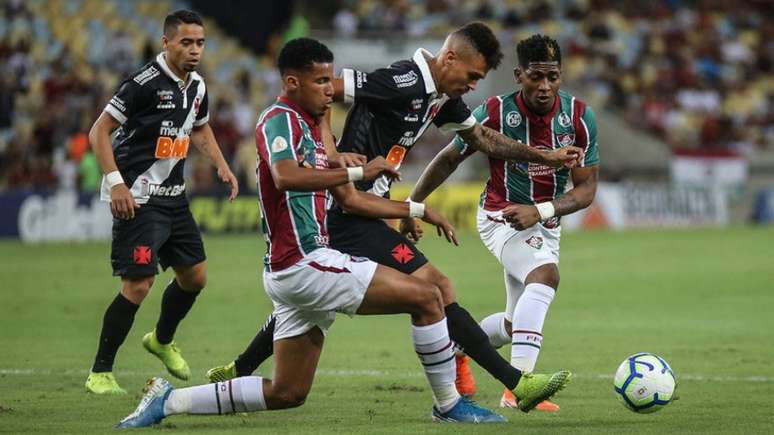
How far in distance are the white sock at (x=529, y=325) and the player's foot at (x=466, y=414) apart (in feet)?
2.85

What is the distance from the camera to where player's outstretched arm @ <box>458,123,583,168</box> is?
8281 mm

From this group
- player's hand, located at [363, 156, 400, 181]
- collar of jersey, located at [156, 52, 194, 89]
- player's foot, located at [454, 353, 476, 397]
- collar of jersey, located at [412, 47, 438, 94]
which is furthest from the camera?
collar of jersey, located at [156, 52, 194, 89]

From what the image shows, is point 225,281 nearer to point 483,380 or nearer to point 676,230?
point 483,380

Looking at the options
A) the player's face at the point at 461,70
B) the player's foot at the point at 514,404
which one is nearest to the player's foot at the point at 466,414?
the player's foot at the point at 514,404

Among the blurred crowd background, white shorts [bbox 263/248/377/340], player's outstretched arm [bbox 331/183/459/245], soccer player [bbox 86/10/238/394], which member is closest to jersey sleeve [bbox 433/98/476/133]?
player's outstretched arm [bbox 331/183/459/245]

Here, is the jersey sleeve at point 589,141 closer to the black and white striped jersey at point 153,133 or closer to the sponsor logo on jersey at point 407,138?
the sponsor logo on jersey at point 407,138

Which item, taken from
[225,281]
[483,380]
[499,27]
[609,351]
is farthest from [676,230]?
[483,380]

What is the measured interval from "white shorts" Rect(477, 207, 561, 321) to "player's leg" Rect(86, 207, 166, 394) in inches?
93.8

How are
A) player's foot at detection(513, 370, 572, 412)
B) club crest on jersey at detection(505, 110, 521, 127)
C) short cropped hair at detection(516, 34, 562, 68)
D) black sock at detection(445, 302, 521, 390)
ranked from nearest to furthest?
1. player's foot at detection(513, 370, 572, 412)
2. black sock at detection(445, 302, 521, 390)
3. short cropped hair at detection(516, 34, 562, 68)
4. club crest on jersey at detection(505, 110, 521, 127)

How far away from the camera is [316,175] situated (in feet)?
22.0

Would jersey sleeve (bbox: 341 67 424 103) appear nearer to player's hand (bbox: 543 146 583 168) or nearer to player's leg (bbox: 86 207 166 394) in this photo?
player's hand (bbox: 543 146 583 168)

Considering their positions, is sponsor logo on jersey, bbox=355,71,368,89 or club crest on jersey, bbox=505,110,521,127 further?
club crest on jersey, bbox=505,110,521,127

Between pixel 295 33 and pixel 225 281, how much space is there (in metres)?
13.7

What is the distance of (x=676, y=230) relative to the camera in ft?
99.0
